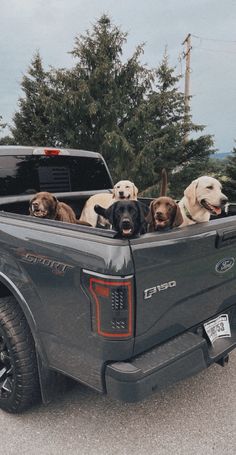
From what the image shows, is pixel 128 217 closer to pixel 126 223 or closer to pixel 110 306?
pixel 126 223

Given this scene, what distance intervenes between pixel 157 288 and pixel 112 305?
1.00 ft

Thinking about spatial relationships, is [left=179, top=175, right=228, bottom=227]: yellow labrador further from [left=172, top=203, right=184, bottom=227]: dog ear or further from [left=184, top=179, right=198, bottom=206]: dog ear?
[left=172, top=203, right=184, bottom=227]: dog ear

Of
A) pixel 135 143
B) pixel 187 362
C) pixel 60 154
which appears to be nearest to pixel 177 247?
pixel 187 362

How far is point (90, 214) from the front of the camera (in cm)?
389

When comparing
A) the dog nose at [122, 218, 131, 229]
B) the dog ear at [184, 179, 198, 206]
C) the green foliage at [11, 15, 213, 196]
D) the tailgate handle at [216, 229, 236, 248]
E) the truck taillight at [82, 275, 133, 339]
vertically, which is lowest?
the truck taillight at [82, 275, 133, 339]

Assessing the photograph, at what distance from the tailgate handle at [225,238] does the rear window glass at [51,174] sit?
2.07m

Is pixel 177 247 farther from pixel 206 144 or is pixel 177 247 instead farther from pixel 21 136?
pixel 21 136

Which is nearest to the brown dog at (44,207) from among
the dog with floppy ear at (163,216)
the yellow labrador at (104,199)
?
the yellow labrador at (104,199)

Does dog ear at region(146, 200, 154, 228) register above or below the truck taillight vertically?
above

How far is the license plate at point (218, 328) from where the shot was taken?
257 centimetres

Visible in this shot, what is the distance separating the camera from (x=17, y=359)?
2.54 m

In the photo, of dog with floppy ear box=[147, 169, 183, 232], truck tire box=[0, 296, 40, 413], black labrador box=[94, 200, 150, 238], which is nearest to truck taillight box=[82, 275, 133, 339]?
black labrador box=[94, 200, 150, 238]

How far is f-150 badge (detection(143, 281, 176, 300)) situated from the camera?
202 cm

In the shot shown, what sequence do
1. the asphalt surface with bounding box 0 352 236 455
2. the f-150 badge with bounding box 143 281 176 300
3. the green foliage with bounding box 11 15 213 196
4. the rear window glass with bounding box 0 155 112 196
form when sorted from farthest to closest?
the green foliage with bounding box 11 15 213 196, the rear window glass with bounding box 0 155 112 196, the asphalt surface with bounding box 0 352 236 455, the f-150 badge with bounding box 143 281 176 300
